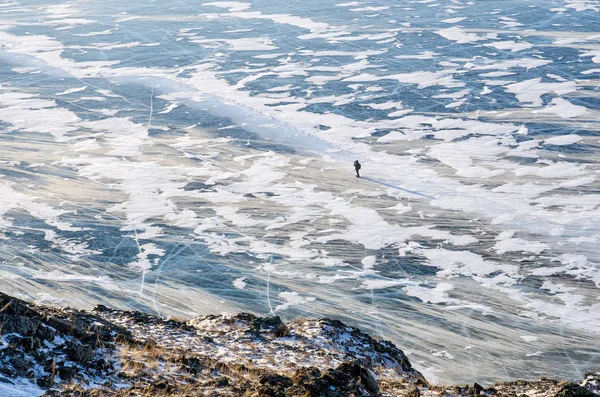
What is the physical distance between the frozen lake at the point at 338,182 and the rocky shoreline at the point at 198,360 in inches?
173

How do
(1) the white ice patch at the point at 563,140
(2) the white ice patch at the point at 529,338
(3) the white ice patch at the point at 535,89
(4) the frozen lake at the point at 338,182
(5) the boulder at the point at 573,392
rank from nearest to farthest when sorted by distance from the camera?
1. (5) the boulder at the point at 573,392
2. (2) the white ice patch at the point at 529,338
3. (4) the frozen lake at the point at 338,182
4. (1) the white ice patch at the point at 563,140
5. (3) the white ice patch at the point at 535,89

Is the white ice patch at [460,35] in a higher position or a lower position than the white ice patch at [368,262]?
lower

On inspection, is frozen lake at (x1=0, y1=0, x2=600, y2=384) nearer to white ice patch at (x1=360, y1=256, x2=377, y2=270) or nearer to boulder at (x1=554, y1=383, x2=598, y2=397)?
white ice patch at (x1=360, y1=256, x2=377, y2=270)

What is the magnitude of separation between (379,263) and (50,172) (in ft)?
43.2

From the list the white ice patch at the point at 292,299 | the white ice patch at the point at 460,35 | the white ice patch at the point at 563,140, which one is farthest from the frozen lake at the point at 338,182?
the white ice patch at the point at 460,35

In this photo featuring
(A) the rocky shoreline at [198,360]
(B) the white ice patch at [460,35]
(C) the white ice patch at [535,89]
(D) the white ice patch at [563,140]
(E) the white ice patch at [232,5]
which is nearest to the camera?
(A) the rocky shoreline at [198,360]

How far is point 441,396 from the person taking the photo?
827 centimetres

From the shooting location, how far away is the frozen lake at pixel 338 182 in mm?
16547

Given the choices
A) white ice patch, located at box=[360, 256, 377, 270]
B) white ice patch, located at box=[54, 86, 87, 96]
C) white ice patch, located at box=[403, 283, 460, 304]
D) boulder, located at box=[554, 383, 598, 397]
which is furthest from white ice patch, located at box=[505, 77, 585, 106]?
boulder, located at box=[554, 383, 598, 397]

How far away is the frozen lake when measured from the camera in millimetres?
16547

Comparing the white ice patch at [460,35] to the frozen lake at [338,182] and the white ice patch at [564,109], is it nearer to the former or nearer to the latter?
the frozen lake at [338,182]

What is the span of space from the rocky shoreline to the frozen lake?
4385mm

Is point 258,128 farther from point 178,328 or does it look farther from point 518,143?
point 178,328

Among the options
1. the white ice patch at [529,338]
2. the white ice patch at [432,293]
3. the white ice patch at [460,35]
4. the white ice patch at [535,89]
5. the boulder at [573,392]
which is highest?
the boulder at [573,392]
